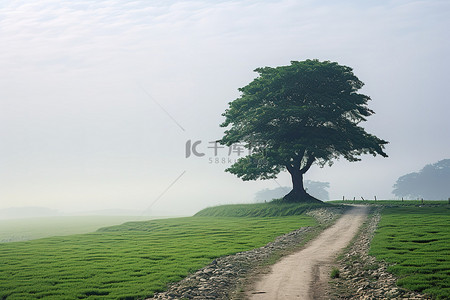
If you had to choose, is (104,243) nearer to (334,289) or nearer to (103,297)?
(103,297)

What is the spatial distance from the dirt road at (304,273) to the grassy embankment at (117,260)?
4568mm

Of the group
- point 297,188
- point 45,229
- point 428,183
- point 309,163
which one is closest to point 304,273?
point 297,188

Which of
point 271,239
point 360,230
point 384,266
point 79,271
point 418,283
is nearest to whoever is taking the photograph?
point 418,283

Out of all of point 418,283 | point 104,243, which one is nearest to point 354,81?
point 104,243

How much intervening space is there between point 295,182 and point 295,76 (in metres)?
Answer: 15.8

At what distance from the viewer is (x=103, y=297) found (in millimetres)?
19172

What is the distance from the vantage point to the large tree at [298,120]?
56.8 meters

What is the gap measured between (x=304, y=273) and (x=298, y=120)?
128 ft

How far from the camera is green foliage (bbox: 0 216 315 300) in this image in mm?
20859

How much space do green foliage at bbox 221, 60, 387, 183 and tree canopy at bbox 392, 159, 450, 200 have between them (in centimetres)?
11580

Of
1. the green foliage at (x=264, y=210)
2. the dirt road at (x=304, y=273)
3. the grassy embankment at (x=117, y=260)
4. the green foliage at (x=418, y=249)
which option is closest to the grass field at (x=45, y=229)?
the green foliage at (x=264, y=210)

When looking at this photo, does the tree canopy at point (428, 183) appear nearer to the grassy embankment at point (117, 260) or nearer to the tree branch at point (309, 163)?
the tree branch at point (309, 163)

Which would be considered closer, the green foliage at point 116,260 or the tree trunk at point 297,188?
the green foliage at point 116,260

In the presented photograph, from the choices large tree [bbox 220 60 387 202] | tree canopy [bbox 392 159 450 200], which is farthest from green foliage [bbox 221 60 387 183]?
tree canopy [bbox 392 159 450 200]
